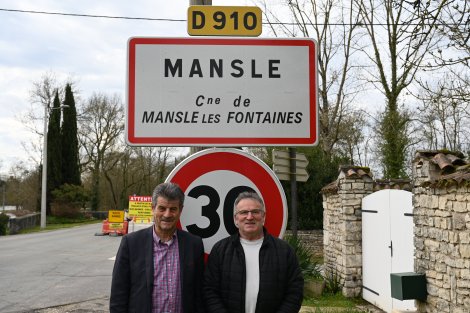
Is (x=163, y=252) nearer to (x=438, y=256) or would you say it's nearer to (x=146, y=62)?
(x=146, y=62)

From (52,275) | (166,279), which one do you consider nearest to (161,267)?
(166,279)

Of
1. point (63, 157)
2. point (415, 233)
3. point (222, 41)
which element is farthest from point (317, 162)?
point (63, 157)

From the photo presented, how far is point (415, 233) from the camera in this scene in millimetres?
7297

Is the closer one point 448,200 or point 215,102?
point 215,102

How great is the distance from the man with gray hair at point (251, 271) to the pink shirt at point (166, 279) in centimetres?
15

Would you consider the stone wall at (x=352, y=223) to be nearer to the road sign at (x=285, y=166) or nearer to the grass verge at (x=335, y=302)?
the grass verge at (x=335, y=302)

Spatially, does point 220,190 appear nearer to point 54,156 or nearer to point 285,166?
point 285,166

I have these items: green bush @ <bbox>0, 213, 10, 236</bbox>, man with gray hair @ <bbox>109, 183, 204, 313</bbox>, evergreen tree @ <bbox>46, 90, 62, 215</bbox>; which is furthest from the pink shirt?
evergreen tree @ <bbox>46, 90, 62, 215</bbox>

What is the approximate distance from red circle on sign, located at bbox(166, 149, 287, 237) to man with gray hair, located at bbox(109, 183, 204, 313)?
23 centimetres

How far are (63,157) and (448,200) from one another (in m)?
42.2

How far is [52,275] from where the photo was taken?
12430mm

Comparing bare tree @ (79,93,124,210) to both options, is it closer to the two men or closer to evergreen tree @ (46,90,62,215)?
evergreen tree @ (46,90,62,215)

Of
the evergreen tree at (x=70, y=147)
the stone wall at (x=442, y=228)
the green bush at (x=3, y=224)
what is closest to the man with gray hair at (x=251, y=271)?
the stone wall at (x=442, y=228)

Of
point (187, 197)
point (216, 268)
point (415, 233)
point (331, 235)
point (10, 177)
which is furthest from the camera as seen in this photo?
point (10, 177)
